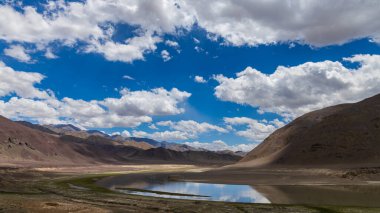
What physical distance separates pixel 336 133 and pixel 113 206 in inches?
4717

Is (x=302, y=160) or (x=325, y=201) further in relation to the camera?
(x=302, y=160)

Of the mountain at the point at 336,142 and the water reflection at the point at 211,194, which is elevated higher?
the mountain at the point at 336,142

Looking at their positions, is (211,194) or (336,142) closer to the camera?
(211,194)

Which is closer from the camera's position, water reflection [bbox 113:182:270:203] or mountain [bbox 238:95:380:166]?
water reflection [bbox 113:182:270:203]

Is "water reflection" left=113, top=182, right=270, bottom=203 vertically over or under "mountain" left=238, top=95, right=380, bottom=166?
under

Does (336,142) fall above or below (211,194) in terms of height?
above

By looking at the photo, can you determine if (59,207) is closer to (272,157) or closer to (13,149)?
(272,157)

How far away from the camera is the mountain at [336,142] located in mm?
124150

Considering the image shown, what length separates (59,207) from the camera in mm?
34625

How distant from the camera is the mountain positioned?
407ft

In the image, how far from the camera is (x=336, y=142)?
134750mm

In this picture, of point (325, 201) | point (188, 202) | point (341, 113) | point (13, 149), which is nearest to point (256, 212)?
point (188, 202)

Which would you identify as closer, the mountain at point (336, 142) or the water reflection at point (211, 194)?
the water reflection at point (211, 194)

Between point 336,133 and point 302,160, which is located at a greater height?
point 336,133
